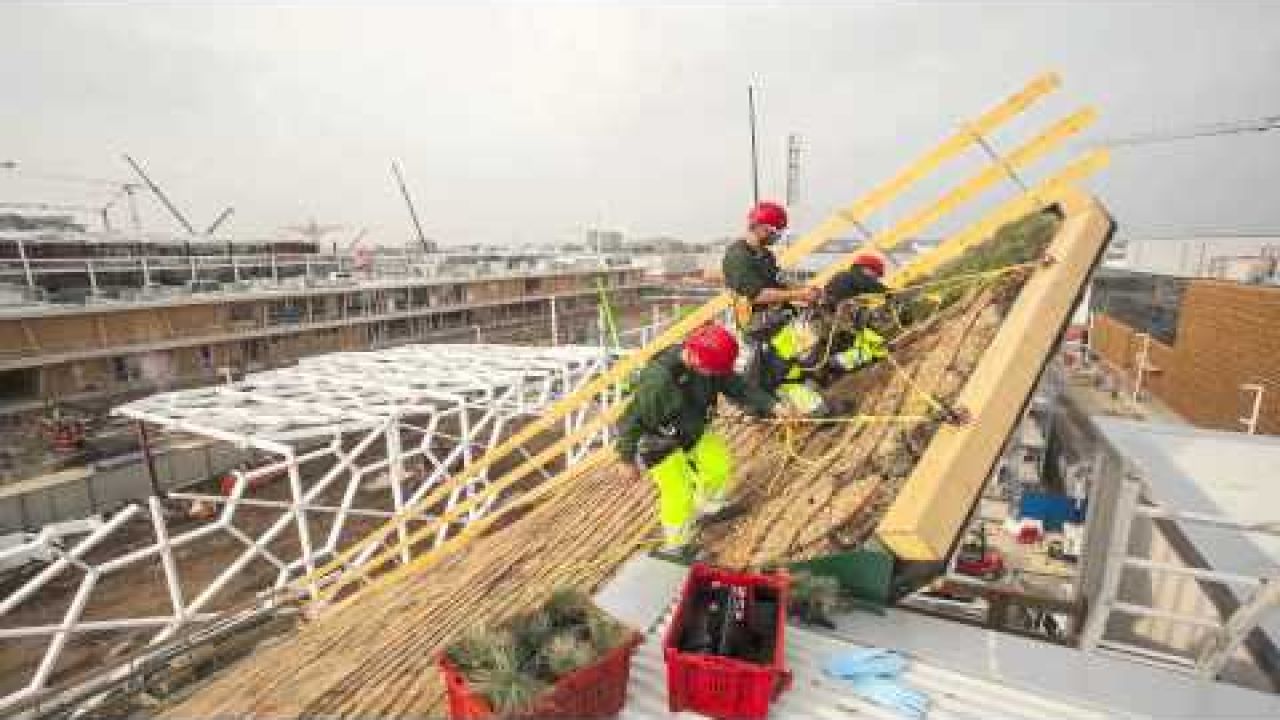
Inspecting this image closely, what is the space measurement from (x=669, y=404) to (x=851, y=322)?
371 cm

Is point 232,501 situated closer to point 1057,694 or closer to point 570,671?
point 570,671

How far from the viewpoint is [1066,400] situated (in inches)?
387

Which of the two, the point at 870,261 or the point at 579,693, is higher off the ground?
the point at 870,261

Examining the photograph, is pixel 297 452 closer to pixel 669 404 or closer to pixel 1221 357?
pixel 669 404

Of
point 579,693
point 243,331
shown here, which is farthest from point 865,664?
point 243,331

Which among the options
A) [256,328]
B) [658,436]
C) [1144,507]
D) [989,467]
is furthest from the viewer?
[256,328]

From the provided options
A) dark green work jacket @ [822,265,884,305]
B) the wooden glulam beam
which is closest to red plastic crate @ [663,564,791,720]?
the wooden glulam beam

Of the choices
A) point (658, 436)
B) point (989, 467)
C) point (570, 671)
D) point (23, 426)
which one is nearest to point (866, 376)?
point (989, 467)

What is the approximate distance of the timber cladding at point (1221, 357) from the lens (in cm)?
1480

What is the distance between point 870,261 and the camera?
7.42 metres

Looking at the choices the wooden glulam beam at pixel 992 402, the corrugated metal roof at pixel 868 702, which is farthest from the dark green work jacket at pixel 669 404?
the corrugated metal roof at pixel 868 702

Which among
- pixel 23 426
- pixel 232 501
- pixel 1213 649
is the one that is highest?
pixel 1213 649

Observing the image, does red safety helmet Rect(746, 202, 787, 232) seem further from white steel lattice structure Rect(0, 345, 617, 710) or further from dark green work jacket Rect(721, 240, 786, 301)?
white steel lattice structure Rect(0, 345, 617, 710)

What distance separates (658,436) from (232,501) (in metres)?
6.31
